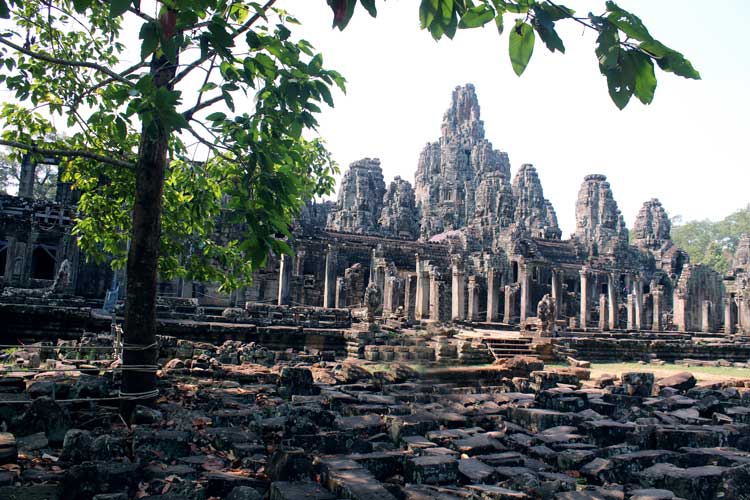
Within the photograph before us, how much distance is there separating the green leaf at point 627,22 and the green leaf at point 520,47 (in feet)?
1.00

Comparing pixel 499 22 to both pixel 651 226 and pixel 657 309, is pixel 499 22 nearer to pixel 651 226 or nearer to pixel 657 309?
pixel 657 309

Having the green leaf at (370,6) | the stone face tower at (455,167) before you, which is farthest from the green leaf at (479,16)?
the stone face tower at (455,167)

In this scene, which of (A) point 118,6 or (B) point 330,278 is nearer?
(A) point 118,6

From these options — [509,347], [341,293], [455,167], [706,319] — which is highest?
[455,167]

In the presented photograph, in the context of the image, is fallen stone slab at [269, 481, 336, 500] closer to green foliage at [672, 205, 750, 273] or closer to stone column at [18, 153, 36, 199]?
stone column at [18, 153, 36, 199]

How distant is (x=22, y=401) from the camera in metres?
5.06

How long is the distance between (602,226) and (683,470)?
48.1 m

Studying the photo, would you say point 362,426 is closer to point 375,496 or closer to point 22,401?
point 375,496

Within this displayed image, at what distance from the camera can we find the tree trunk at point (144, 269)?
5.62 metres

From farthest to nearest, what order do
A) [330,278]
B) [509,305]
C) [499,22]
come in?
[509,305] → [330,278] → [499,22]

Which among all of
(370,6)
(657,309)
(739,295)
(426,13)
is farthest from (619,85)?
(739,295)

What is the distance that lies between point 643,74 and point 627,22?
0.67 ft

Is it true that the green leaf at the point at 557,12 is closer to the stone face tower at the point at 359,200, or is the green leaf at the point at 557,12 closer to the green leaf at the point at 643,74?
the green leaf at the point at 643,74

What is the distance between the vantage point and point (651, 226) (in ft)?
160
